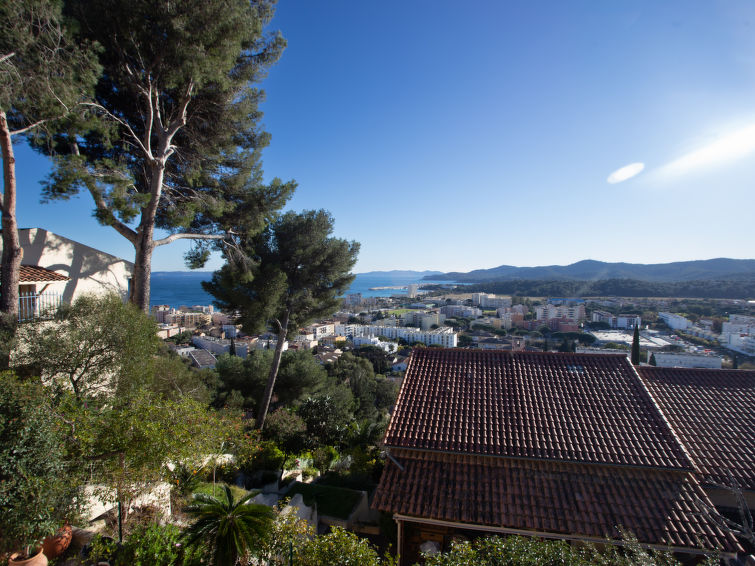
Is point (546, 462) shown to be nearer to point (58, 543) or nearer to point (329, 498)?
point (329, 498)

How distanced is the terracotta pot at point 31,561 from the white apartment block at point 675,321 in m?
68.6

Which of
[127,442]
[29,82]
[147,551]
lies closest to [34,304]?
[29,82]

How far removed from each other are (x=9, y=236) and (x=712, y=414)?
13445 millimetres

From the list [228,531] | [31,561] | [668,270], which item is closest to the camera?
[31,561]

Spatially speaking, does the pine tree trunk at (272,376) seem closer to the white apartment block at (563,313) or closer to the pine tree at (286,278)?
the pine tree at (286,278)

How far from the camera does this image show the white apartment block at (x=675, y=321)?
51.7 meters

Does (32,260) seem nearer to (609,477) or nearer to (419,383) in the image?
(419,383)

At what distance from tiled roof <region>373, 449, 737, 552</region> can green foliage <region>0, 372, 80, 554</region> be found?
12.9 feet

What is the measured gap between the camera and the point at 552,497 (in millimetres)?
5285

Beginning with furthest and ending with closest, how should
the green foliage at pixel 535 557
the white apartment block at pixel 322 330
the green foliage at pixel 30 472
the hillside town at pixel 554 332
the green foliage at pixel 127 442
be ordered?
the white apartment block at pixel 322 330, the hillside town at pixel 554 332, the green foliage at pixel 127 442, the green foliage at pixel 30 472, the green foliage at pixel 535 557

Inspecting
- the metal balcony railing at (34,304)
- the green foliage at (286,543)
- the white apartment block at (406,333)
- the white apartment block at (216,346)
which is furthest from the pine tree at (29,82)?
the white apartment block at (406,333)

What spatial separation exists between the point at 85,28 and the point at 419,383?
9.39 metres

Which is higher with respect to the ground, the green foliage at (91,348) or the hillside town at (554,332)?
the green foliage at (91,348)

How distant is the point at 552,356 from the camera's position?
793 centimetres
